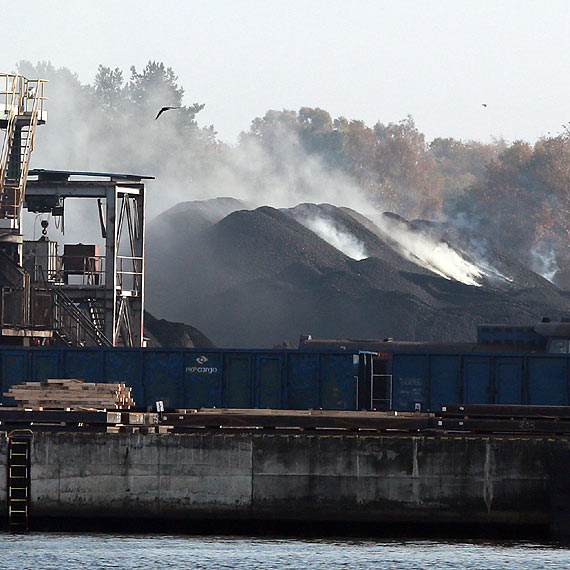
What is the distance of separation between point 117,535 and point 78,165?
127024mm

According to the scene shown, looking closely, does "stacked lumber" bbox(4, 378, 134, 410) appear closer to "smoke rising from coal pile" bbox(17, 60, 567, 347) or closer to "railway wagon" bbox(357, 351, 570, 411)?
"railway wagon" bbox(357, 351, 570, 411)

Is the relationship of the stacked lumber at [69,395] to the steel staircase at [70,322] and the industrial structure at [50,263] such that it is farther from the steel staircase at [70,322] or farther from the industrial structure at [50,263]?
the steel staircase at [70,322]

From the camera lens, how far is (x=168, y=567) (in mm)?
29750

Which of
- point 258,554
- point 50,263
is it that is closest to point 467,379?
point 258,554

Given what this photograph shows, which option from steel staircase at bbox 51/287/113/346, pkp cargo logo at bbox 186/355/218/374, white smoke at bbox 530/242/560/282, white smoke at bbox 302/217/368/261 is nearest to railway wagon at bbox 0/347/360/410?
pkp cargo logo at bbox 186/355/218/374

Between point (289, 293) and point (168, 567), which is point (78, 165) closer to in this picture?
point (289, 293)

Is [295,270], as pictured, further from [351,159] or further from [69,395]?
[351,159]

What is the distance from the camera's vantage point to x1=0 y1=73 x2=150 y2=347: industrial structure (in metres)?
52.4

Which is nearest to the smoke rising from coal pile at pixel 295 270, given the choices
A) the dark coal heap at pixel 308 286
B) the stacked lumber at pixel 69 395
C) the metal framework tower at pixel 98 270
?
the dark coal heap at pixel 308 286

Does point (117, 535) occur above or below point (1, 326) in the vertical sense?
below

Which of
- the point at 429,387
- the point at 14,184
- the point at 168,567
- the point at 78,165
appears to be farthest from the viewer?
the point at 78,165

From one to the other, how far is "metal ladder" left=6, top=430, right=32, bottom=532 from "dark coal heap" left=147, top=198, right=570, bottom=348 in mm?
42891

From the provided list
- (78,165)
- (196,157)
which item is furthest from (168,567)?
(196,157)

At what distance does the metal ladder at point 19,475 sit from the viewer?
35.1 m
